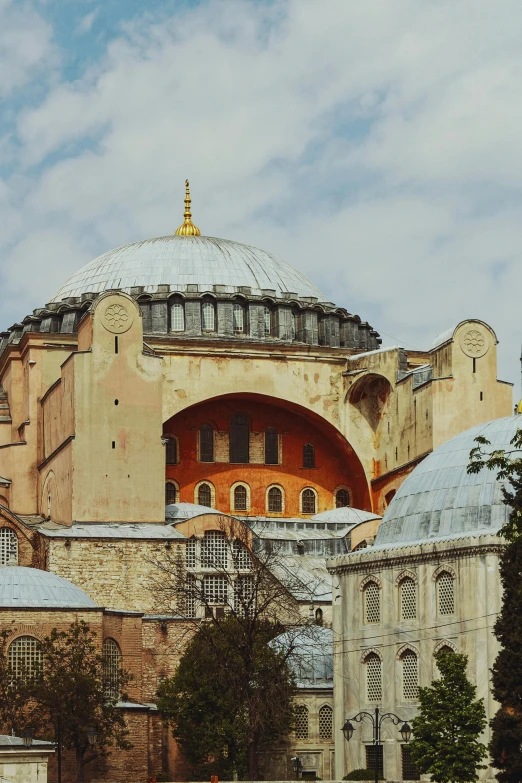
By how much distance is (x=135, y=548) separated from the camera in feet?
180

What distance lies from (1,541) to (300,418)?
547 inches

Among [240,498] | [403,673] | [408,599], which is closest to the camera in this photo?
[403,673]

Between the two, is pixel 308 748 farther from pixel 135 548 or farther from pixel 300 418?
pixel 300 418

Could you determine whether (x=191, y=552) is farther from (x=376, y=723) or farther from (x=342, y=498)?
(x=376, y=723)

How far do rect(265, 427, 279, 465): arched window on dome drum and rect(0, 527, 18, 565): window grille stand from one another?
12.1 m

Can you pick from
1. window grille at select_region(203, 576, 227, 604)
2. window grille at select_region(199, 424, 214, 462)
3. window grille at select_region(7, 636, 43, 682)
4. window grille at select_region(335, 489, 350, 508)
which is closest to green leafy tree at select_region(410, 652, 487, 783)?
window grille at select_region(7, 636, 43, 682)

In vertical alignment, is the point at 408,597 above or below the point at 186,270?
below

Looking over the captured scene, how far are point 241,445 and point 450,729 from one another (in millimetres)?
24063

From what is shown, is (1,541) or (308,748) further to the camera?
(1,541)

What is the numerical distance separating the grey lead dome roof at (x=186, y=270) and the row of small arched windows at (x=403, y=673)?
22789mm

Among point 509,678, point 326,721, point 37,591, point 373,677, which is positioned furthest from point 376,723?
point 37,591

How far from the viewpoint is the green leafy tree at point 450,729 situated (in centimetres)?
4197

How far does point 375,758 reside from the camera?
46.7m

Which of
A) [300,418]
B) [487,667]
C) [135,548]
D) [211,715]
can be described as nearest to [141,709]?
[211,715]
